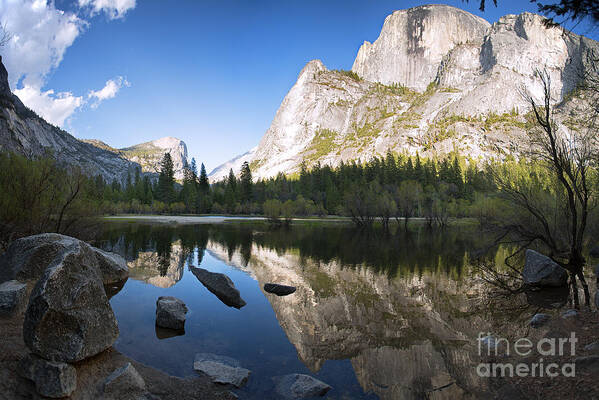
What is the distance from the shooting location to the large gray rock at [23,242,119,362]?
227 inches

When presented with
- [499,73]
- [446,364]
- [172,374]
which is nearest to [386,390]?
[446,364]

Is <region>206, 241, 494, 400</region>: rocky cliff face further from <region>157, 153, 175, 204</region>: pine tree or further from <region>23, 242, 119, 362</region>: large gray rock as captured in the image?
<region>157, 153, 175, 204</region>: pine tree

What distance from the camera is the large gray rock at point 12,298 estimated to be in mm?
8430

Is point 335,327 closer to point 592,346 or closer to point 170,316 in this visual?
point 170,316

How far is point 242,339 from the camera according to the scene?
9.53m

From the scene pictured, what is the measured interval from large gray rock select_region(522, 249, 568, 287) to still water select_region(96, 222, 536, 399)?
2.27m

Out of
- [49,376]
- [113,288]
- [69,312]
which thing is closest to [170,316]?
[69,312]

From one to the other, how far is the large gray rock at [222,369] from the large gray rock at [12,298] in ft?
18.8

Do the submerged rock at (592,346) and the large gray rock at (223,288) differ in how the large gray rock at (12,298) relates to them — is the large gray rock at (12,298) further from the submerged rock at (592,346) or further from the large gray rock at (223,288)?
the submerged rock at (592,346)

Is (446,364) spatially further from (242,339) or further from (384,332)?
(242,339)

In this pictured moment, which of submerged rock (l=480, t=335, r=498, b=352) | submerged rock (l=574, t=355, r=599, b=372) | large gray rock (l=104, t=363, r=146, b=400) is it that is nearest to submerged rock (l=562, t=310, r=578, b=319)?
submerged rock (l=480, t=335, r=498, b=352)

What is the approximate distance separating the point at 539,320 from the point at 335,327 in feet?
21.6

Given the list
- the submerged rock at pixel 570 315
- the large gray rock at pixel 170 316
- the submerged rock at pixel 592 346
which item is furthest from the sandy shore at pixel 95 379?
the submerged rock at pixel 570 315

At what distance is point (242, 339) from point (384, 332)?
475 cm
